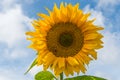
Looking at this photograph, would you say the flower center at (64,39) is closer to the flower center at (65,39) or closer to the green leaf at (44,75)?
the flower center at (65,39)

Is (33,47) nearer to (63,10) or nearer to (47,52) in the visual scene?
(47,52)

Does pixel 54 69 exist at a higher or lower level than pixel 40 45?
lower

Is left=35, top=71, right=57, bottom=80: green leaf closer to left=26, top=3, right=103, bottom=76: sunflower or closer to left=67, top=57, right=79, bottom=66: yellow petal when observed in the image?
left=26, top=3, right=103, bottom=76: sunflower

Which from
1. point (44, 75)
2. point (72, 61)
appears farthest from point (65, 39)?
point (44, 75)

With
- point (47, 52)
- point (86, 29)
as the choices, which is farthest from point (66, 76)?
point (86, 29)

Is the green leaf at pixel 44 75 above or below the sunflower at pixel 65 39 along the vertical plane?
below

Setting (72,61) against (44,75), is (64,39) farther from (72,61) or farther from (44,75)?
(44,75)

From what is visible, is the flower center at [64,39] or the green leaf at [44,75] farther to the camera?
the flower center at [64,39]

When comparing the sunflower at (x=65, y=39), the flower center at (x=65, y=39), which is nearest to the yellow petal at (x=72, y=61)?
the sunflower at (x=65, y=39)
